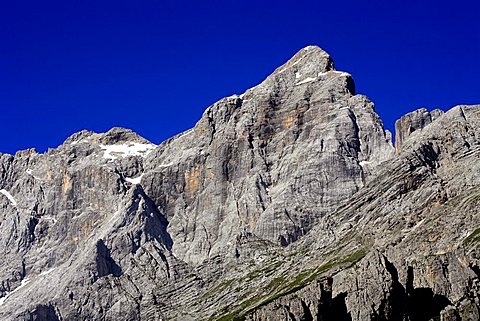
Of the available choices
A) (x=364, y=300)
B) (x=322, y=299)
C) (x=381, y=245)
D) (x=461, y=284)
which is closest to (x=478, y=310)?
(x=461, y=284)

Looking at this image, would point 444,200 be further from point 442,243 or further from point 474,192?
point 442,243

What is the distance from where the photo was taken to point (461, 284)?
136 metres

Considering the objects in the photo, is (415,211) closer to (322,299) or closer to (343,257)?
(343,257)

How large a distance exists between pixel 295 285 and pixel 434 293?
59.1 metres

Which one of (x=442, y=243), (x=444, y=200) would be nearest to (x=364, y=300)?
(x=442, y=243)

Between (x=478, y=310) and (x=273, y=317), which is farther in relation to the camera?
(x=273, y=317)

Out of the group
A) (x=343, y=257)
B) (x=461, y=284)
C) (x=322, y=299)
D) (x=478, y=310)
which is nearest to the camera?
(x=478, y=310)

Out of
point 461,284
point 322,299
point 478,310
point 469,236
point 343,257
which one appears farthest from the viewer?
point 343,257

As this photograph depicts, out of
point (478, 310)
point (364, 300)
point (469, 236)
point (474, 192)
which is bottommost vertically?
point (478, 310)

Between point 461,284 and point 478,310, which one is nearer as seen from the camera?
point 478,310

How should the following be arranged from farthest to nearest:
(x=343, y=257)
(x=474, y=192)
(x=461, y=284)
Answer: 1. (x=343, y=257)
2. (x=474, y=192)
3. (x=461, y=284)

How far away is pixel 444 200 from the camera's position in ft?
634

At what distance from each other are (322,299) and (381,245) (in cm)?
4359

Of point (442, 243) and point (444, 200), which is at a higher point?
point (444, 200)
